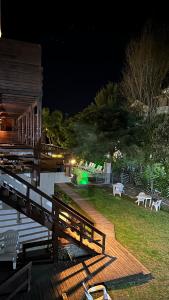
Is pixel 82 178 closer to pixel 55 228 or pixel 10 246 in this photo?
pixel 55 228

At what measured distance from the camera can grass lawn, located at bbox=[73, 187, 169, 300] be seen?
278 inches

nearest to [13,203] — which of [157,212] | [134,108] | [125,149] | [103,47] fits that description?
[157,212]

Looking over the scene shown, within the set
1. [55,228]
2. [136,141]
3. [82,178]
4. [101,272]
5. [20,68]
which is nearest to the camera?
[101,272]

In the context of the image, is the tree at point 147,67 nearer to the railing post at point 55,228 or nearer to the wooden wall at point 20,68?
the wooden wall at point 20,68

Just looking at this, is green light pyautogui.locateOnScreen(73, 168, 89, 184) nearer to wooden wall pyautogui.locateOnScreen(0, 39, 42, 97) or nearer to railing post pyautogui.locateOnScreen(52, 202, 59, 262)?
wooden wall pyautogui.locateOnScreen(0, 39, 42, 97)

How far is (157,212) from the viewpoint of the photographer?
13.7 meters

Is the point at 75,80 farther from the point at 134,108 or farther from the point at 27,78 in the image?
the point at 27,78

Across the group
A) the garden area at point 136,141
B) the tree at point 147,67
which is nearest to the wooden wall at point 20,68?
the garden area at point 136,141

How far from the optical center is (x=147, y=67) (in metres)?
20.4

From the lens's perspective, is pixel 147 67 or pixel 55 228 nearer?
pixel 55 228

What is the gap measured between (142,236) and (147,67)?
14.5 meters

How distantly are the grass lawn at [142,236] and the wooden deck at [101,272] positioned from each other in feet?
1.13

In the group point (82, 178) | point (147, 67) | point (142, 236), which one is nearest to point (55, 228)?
point (142, 236)

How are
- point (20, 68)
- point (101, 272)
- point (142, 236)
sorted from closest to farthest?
point (101, 272) < point (142, 236) < point (20, 68)
